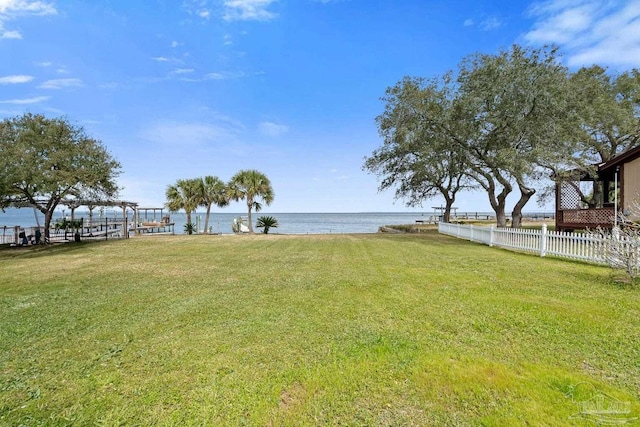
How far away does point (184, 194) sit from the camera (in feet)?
96.3

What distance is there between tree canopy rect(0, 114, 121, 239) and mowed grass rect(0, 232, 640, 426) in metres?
8.95

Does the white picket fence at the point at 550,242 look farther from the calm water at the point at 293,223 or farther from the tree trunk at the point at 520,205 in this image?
the calm water at the point at 293,223

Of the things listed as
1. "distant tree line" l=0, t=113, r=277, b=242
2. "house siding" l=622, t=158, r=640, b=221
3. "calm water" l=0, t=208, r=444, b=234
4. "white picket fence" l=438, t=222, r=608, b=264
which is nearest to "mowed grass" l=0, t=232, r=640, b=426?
"white picket fence" l=438, t=222, r=608, b=264

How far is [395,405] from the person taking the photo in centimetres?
247

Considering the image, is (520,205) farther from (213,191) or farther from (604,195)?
(213,191)

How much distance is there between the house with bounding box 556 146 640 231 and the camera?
1305cm

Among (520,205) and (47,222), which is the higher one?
(520,205)

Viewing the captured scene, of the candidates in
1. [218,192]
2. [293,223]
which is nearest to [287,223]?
[293,223]

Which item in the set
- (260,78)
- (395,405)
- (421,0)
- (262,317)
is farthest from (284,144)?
(395,405)

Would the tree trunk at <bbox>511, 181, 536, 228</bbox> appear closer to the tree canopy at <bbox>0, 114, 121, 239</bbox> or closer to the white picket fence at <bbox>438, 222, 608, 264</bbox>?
the white picket fence at <bbox>438, 222, 608, 264</bbox>

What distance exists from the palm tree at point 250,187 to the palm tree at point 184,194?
11.5 feet

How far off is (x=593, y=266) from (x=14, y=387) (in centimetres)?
1158

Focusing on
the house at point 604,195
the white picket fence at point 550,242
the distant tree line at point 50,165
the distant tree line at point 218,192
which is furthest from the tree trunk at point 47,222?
the house at point 604,195

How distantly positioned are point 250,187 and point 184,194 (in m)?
6.91
